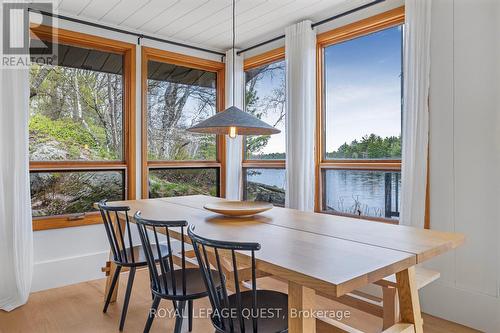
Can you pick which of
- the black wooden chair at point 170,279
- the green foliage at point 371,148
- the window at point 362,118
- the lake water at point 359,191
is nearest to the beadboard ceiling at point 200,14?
the window at point 362,118

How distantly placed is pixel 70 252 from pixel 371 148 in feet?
9.93

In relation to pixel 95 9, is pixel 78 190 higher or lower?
lower

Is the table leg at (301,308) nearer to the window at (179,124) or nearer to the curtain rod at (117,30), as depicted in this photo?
the window at (179,124)

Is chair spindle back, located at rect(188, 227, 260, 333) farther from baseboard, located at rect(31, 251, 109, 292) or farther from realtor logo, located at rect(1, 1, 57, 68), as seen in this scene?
realtor logo, located at rect(1, 1, 57, 68)

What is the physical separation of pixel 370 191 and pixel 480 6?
1.60 metres

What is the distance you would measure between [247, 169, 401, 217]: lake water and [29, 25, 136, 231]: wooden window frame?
2114 millimetres

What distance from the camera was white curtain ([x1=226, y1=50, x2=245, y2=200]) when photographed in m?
4.36

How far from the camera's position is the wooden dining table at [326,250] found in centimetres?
126

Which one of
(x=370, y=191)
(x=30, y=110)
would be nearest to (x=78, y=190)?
(x=30, y=110)

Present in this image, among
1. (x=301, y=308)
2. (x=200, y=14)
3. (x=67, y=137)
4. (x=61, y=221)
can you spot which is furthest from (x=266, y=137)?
(x=301, y=308)

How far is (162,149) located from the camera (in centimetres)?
406

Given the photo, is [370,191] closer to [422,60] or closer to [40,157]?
[422,60]

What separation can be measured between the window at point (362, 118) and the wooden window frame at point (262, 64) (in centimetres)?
58

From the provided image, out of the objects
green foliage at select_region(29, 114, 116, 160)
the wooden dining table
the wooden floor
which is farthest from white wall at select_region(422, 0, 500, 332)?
green foliage at select_region(29, 114, 116, 160)
